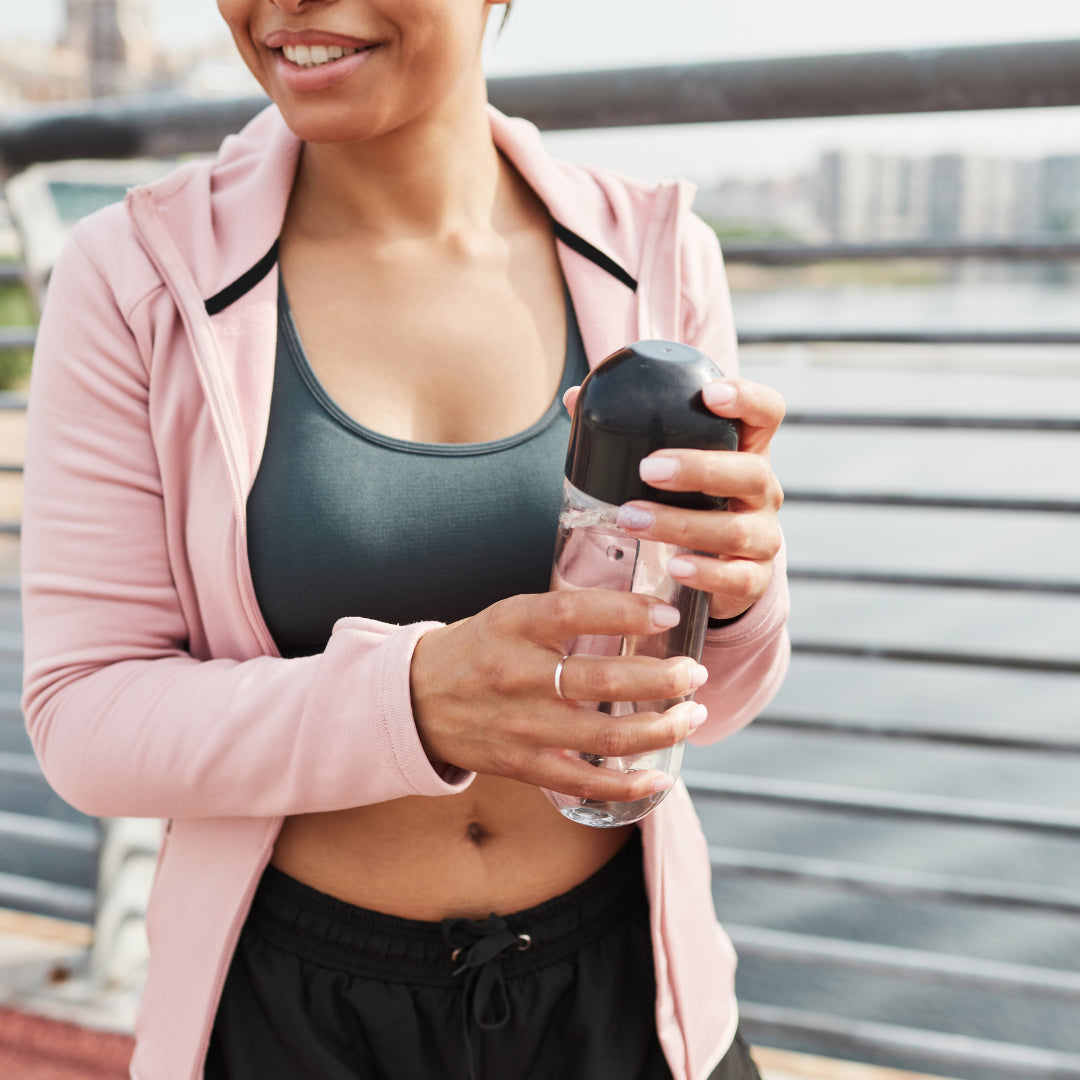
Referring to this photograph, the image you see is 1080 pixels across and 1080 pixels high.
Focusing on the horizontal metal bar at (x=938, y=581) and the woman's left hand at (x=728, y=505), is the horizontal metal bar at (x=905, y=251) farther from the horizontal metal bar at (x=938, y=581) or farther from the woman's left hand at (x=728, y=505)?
the woman's left hand at (x=728, y=505)

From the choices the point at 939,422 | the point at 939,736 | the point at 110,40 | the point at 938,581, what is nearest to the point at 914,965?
the point at 939,736

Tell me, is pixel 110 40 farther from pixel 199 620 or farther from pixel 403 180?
pixel 199 620

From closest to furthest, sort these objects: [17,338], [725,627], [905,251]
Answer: [725,627]
[905,251]
[17,338]

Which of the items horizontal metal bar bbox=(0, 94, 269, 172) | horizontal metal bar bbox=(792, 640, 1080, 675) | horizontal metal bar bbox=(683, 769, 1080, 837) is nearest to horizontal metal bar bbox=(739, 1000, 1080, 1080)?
horizontal metal bar bbox=(683, 769, 1080, 837)

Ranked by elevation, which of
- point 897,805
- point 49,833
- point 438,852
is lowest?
point 49,833

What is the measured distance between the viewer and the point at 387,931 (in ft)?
3.75

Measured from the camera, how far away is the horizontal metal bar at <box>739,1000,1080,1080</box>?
6.09ft

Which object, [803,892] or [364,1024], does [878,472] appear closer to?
[803,892]

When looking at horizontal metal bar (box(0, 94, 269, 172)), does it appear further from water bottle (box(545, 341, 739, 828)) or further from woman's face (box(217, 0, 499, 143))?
water bottle (box(545, 341, 739, 828))

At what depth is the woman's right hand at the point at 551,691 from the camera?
798 mm

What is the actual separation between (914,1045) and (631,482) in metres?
1.58

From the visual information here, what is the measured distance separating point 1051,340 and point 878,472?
21.2 feet

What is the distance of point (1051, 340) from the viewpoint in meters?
1.77

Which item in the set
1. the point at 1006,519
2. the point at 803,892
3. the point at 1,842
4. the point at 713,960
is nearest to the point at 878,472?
the point at 1006,519
